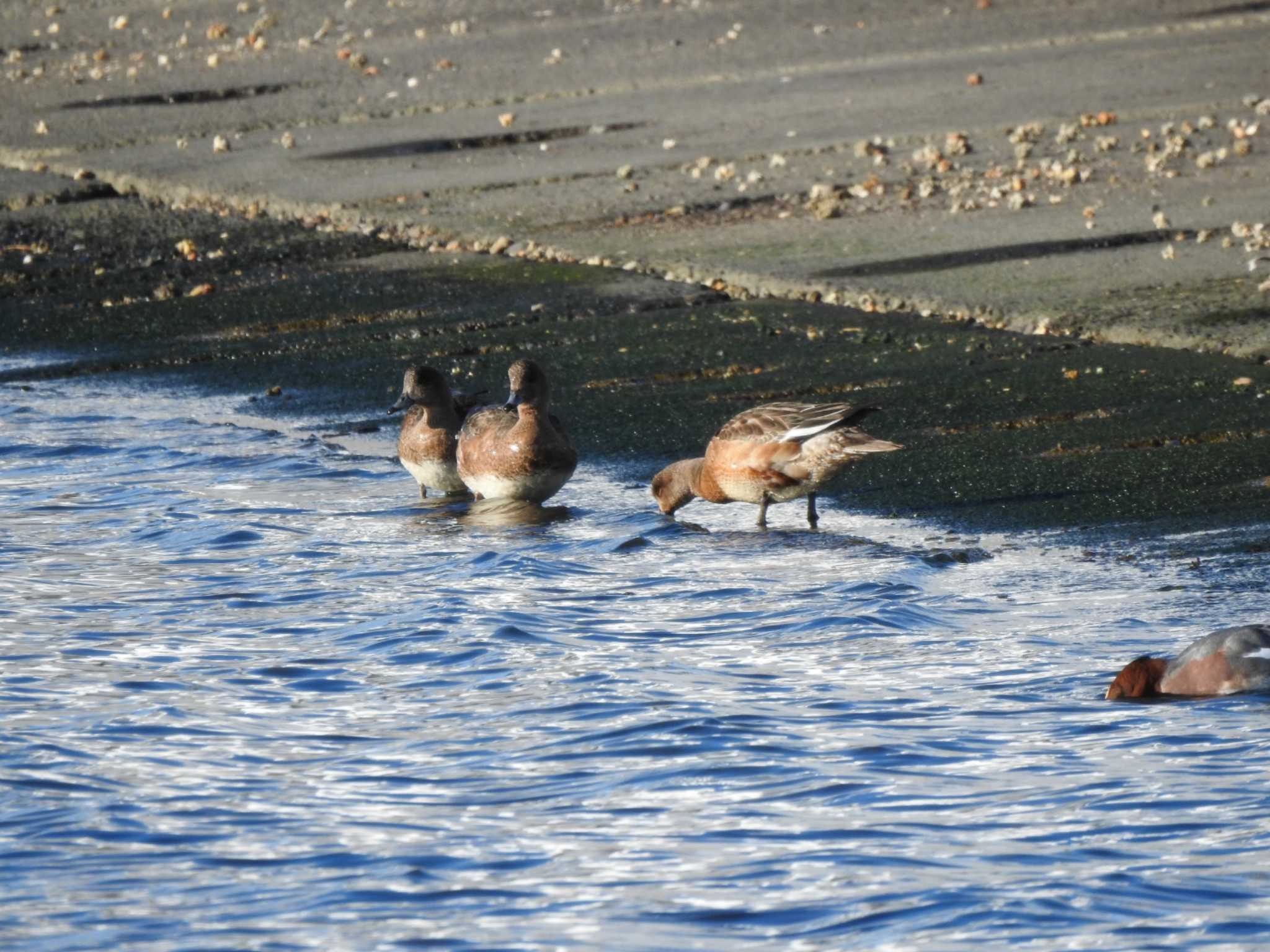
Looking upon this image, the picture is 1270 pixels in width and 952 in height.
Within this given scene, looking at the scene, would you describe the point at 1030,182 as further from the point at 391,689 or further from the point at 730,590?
the point at 391,689

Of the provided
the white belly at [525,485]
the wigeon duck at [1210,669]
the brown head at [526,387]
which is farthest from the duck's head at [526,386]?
the wigeon duck at [1210,669]

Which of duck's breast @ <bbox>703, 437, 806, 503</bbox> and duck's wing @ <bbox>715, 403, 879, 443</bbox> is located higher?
duck's wing @ <bbox>715, 403, 879, 443</bbox>

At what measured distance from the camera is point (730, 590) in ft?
25.7

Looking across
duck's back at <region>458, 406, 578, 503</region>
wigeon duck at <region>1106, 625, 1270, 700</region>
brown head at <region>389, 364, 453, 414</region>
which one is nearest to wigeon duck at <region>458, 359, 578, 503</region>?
duck's back at <region>458, 406, 578, 503</region>

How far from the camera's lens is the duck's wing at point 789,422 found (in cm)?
842

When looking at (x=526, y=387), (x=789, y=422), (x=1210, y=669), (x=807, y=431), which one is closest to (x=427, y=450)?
(x=526, y=387)

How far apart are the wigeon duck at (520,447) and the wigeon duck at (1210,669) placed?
129 inches

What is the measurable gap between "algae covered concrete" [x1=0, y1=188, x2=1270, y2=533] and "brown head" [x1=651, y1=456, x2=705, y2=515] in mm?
575

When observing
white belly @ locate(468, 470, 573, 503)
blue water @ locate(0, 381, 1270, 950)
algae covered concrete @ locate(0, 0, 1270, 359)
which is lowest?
blue water @ locate(0, 381, 1270, 950)

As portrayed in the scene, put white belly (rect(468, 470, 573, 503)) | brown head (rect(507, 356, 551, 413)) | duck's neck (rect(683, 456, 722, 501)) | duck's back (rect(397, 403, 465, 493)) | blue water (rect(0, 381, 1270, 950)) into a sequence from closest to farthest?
1. blue water (rect(0, 381, 1270, 950))
2. duck's neck (rect(683, 456, 722, 501))
3. white belly (rect(468, 470, 573, 503))
4. brown head (rect(507, 356, 551, 413))
5. duck's back (rect(397, 403, 465, 493))

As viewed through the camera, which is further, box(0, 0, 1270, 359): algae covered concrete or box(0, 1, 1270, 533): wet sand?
box(0, 0, 1270, 359): algae covered concrete

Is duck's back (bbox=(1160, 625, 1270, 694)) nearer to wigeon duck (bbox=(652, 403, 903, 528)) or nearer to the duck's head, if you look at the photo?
wigeon duck (bbox=(652, 403, 903, 528))

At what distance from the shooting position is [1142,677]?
6254mm

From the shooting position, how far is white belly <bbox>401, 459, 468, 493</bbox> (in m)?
9.43
